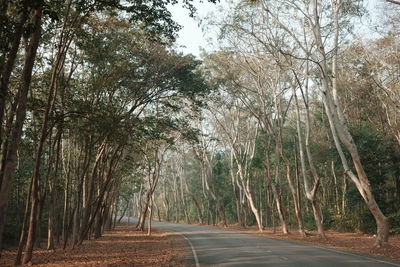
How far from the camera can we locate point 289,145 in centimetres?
4125

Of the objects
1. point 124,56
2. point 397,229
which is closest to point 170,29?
point 124,56

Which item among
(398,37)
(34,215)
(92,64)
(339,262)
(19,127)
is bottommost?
(339,262)

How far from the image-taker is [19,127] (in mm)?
9828

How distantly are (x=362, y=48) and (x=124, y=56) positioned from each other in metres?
15.6

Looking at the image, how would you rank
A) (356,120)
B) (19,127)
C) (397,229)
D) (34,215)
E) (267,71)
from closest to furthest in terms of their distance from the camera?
(19,127), (34,215), (397,229), (267,71), (356,120)

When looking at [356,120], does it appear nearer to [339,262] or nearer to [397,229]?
[397,229]

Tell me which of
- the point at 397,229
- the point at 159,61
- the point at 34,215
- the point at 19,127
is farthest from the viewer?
the point at 397,229

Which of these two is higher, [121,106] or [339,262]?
[121,106]

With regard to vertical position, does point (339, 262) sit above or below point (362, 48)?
below

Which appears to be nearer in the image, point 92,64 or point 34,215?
point 34,215

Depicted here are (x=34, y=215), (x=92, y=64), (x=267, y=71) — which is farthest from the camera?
(x=267, y=71)

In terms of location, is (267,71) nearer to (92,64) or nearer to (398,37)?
(398,37)

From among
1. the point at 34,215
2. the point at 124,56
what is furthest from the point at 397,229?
the point at 34,215

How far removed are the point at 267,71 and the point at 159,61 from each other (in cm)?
942
